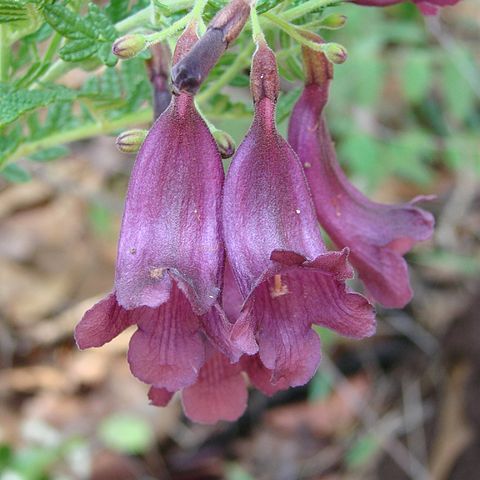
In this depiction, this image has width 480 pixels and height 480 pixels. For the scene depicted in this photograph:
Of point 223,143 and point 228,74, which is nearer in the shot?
point 223,143

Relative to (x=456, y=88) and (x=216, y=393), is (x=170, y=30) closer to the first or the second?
(x=216, y=393)

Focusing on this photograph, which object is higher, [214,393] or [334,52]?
[334,52]

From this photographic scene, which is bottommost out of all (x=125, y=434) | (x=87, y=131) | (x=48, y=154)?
(x=125, y=434)

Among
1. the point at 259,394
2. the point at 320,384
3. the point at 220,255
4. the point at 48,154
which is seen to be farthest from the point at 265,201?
the point at 259,394

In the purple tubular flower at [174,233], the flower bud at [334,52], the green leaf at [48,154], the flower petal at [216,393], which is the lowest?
the flower petal at [216,393]

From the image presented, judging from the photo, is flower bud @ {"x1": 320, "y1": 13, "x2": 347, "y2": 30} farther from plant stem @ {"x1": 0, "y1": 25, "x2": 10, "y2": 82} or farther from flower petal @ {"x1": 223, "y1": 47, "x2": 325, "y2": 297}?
plant stem @ {"x1": 0, "y1": 25, "x2": 10, "y2": 82}

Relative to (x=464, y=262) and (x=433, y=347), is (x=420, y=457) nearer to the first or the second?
(x=433, y=347)

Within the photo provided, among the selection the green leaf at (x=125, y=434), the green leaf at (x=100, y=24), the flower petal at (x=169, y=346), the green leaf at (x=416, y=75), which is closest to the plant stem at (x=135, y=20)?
the green leaf at (x=100, y=24)

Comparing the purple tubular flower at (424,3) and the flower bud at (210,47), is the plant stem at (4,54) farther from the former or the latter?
the purple tubular flower at (424,3)
